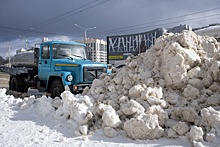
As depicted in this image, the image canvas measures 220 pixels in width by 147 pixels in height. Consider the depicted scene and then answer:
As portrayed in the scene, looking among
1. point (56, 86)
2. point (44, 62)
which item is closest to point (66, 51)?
point (44, 62)

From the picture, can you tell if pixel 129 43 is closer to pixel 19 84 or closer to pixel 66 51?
pixel 19 84

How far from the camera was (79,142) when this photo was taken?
3.99 m

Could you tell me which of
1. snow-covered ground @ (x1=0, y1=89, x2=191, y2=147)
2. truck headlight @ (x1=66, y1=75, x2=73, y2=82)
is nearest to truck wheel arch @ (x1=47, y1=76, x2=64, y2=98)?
truck headlight @ (x1=66, y1=75, x2=73, y2=82)

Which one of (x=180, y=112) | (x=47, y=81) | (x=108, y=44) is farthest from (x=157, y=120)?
(x=108, y=44)

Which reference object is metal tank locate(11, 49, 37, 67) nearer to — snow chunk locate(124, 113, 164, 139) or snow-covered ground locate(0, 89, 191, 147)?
snow-covered ground locate(0, 89, 191, 147)

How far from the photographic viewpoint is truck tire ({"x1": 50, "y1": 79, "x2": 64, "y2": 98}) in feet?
27.5

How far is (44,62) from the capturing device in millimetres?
9273

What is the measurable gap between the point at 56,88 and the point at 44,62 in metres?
1.40

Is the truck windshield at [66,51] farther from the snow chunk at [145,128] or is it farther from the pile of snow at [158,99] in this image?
the snow chunk at [145,128]

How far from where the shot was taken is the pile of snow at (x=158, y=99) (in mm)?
4004

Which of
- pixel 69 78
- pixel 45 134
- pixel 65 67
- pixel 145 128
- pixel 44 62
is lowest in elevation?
pixel 45 134

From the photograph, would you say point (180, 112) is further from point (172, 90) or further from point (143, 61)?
point (143, 61)

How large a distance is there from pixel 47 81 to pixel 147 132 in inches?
235

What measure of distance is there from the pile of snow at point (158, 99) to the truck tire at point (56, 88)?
2180 millimetres
